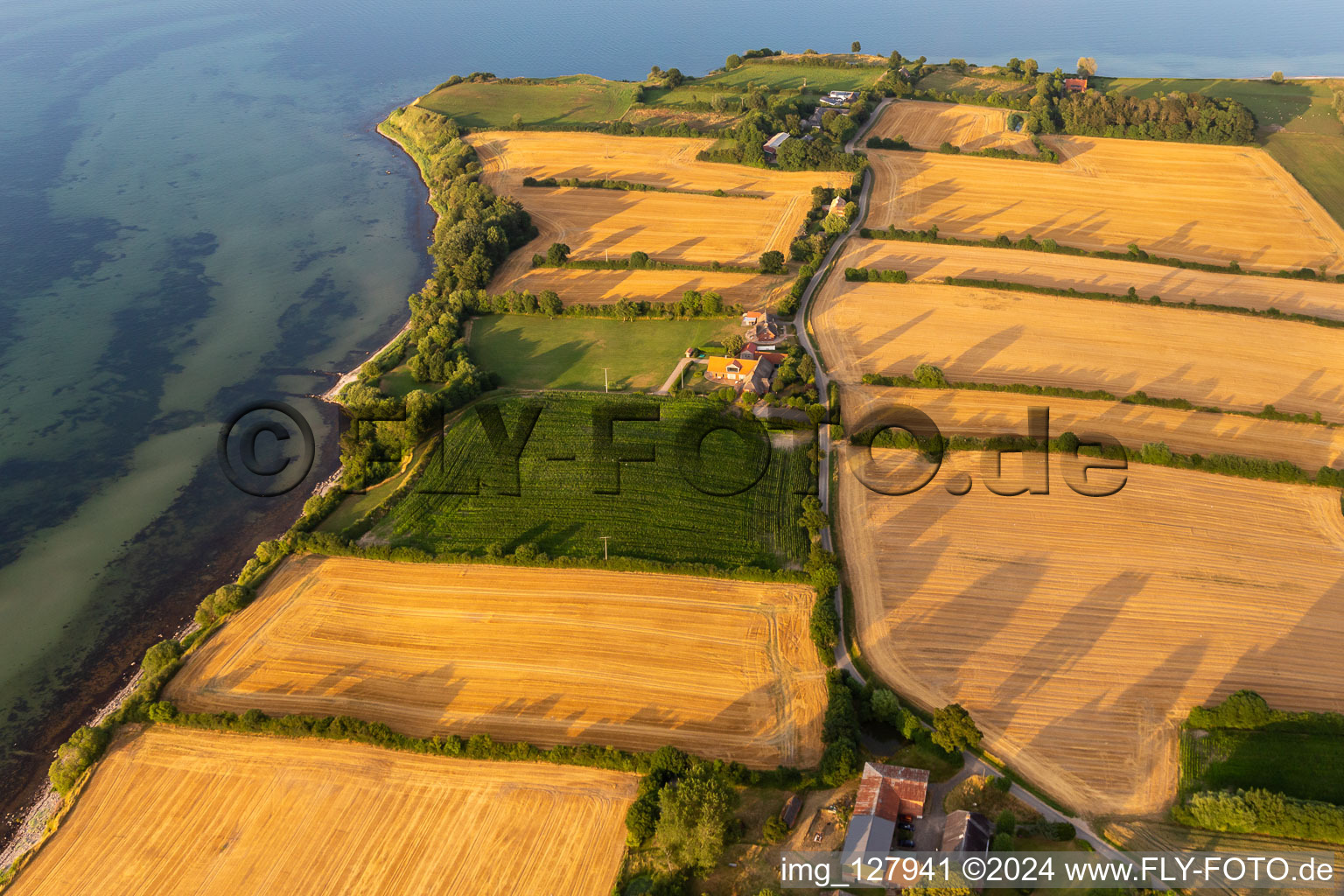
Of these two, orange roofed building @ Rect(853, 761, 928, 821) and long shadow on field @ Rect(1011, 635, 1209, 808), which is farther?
long shadow on field @ Rect(1011, 635, 1209, 808)

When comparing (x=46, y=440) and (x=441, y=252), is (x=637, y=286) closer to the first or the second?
(x=441, y=252)

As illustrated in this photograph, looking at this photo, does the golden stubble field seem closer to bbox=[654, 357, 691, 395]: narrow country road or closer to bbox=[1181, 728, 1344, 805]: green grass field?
bbox=[1181, 728, 1344, 805]: green grass field

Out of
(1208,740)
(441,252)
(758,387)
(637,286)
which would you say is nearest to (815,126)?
(637,286)

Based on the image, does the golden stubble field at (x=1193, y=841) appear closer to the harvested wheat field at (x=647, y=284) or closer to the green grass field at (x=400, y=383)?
the harvested wheat field at (x=647, y=284)

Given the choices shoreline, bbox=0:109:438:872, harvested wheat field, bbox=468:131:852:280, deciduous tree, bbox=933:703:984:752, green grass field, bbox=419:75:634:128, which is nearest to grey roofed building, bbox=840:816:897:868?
deciduous tree, bbox=933:703:984:752

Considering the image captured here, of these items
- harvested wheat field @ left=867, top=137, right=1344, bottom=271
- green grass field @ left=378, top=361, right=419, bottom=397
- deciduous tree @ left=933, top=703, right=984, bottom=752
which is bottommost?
deciduous tree @ left=933, top=703, right=984, bottom=752
